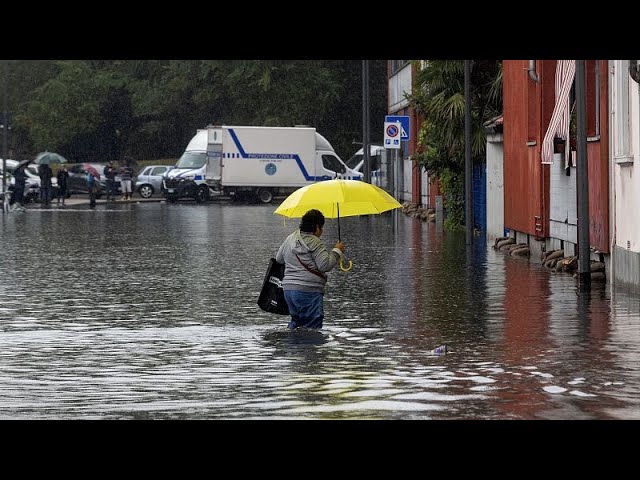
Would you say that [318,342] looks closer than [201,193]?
Yes

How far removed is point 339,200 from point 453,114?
20.4 m

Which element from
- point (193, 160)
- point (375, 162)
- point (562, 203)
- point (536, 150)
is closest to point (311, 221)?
point (562, 203)

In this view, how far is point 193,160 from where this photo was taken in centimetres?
6081

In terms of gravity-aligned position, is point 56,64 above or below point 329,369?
above

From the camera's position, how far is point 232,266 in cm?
2381

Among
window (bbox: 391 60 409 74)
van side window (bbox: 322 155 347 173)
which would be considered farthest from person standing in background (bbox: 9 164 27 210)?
van side window (bbox: 322 155 347 173)

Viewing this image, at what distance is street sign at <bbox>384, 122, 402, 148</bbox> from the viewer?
38.9 metres

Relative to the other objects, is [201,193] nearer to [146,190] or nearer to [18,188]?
[146,190]

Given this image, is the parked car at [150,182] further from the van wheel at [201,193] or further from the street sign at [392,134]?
the street sign at [392,134]

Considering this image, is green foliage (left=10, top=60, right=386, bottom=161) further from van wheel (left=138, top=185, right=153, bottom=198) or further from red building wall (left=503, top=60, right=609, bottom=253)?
red building wall (left=503, top=60, right=609, bottom=253)

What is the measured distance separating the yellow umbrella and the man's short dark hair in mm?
381
